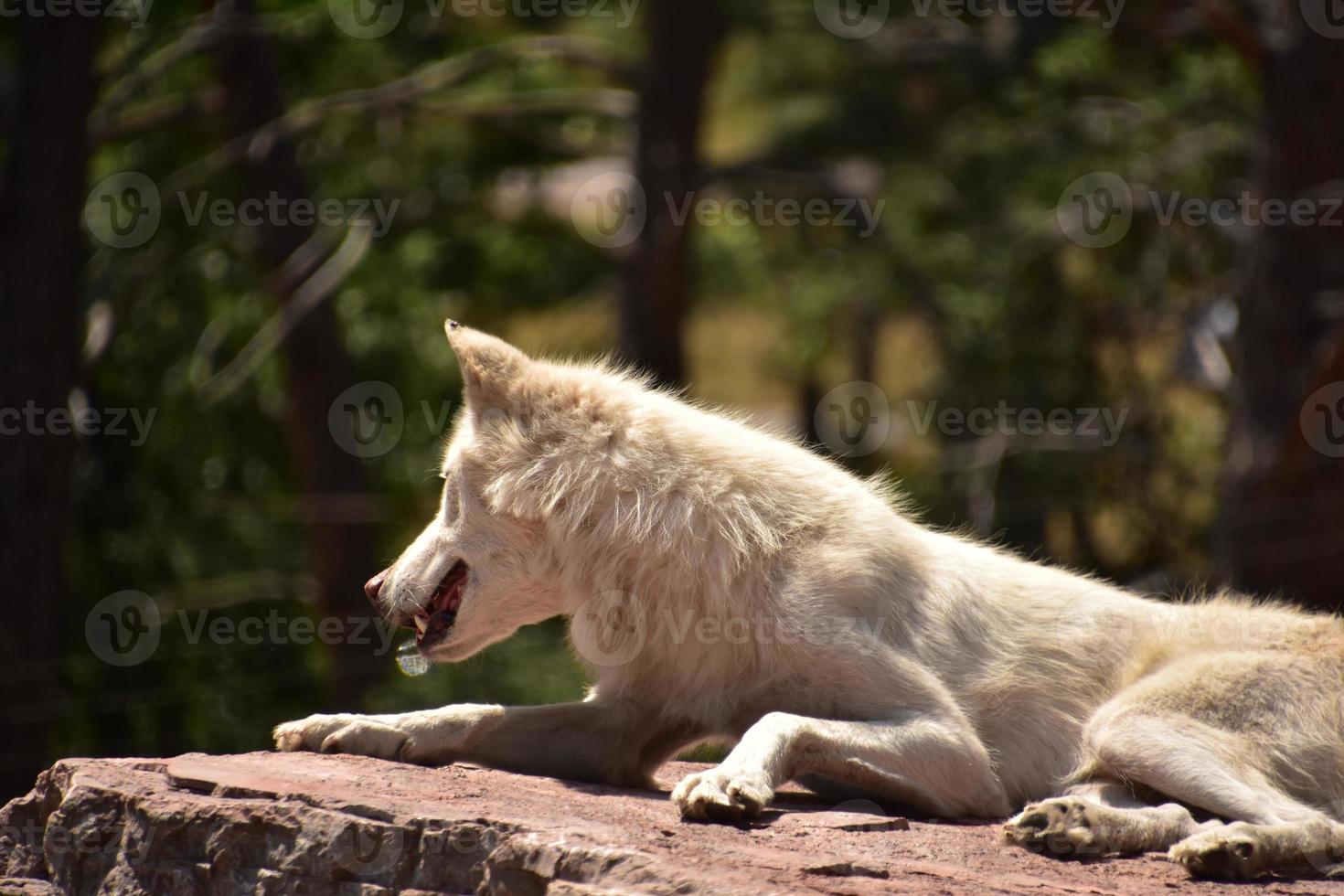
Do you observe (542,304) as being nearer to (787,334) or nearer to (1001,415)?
(787,334)

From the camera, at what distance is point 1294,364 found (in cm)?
1068

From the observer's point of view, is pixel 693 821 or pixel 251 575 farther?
pixel 251 575

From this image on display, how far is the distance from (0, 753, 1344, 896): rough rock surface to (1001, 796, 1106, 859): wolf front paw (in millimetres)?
75

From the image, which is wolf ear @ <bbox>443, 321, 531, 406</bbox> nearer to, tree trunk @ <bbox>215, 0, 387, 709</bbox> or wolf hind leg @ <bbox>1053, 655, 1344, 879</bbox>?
wolf hind leg @ <bbox>1053, 655, 1344, 879</bbox>

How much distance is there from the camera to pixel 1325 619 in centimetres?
534

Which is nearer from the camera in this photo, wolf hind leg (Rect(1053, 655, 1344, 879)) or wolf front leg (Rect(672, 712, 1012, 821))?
wolf front leg (Rect(672, 712, 1012, 821))

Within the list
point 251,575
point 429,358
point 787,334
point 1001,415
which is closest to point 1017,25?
point 1001,415

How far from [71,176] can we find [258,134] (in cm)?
291

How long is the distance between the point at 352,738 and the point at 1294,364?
26.0ft

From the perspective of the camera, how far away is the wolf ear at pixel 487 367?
5.18 meters

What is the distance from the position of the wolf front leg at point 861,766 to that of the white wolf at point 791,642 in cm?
1

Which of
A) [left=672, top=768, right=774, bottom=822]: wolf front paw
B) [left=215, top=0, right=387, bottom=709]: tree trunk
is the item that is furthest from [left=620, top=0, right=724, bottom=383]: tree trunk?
[left=672, top=768, right=774, bottom=822]: wolf front paw

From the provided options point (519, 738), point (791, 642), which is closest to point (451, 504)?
point (519, 738)

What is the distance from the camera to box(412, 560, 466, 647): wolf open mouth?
5156 millimetres
